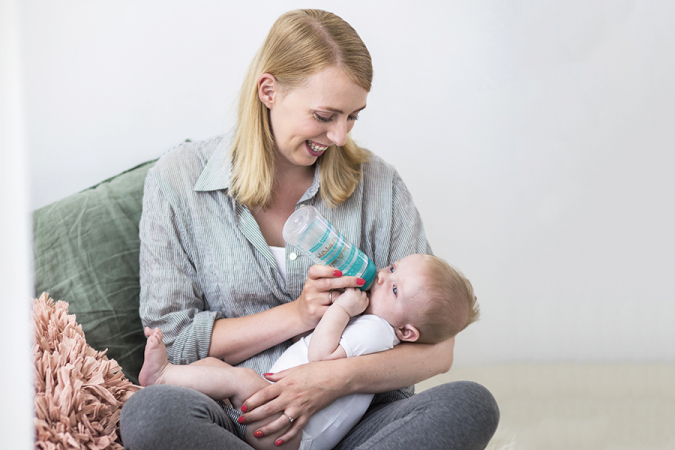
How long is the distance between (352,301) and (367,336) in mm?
90

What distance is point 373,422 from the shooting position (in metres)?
1.20

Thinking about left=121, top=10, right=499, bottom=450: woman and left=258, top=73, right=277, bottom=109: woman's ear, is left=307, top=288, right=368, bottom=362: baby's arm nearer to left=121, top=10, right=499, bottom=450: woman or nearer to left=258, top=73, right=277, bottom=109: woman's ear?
left=121, top=10, right=499, bottom=450: woman

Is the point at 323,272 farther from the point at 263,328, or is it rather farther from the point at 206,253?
the point at 206,253

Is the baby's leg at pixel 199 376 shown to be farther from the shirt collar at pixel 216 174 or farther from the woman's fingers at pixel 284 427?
the shirt collar at pixel 216 174

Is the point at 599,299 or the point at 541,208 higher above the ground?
the point at 541,208

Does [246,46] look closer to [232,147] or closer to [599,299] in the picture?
[232,147]

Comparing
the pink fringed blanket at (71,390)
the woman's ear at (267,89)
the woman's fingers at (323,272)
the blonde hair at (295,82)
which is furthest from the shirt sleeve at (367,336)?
the woman's ear at (267,89)

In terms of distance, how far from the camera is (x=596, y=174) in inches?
65.8

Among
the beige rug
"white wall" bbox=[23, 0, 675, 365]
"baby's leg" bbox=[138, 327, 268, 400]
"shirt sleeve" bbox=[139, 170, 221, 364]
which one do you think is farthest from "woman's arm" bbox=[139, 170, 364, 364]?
the beige rug

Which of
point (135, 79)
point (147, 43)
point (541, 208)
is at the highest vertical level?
point (147, 43)

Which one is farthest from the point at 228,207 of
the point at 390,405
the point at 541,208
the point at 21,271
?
the point at 541,208

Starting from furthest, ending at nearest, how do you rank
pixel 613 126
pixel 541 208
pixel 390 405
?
pixel 541 208, pixel 613 126, pixel 390 405

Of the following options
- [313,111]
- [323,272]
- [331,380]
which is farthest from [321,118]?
[331,380]

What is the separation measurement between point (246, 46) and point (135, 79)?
1.28 feet
